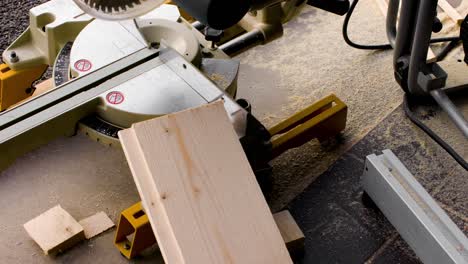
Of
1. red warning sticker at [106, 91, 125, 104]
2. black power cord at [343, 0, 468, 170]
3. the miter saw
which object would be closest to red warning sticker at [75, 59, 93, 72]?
the miter saw

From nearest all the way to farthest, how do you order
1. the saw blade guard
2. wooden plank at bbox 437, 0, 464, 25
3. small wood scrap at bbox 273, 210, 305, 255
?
the saw blade guard, small wood scrap at bbox 273, 210, 305, 255, wooden plank at bbox 437, 0, 464, 25

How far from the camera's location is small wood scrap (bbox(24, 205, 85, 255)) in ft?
5.63

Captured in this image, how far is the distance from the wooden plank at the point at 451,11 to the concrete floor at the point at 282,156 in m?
0.23

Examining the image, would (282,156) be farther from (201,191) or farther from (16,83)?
(16,83)

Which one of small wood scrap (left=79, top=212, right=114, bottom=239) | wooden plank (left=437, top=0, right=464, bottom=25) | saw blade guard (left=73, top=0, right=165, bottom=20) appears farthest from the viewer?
wooden plank (left=437, top=0, right=464, bottom=25)

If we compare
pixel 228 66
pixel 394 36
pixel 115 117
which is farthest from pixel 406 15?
pixel 115 117

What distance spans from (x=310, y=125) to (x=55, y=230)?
74 centimetres

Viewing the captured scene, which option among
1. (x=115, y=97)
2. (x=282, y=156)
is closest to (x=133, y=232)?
(x=115, y=97)

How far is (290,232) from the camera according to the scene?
1662 millimetres

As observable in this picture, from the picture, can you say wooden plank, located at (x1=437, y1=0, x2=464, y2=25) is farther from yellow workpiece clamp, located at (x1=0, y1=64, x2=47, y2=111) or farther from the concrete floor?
yellow workpiece clamp, located at (x1=0, y1=64, x2=47, y2=111)

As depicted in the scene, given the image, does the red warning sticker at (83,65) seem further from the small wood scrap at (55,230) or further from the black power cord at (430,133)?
the black power cord at (430,133)

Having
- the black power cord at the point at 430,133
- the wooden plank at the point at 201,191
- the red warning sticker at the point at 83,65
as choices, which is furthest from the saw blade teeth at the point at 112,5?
the black power cord at the point at 430,133

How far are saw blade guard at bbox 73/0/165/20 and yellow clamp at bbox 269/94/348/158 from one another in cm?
62

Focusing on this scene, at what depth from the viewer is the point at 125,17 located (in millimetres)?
1341
